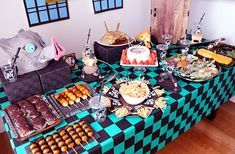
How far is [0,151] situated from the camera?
1.77 m

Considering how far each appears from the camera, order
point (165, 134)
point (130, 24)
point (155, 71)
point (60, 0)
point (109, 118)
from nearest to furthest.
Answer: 1. point (109, 118)
2. point (165, 134)
3. point (155, 71)
4. point (60, 0)
5. point (130, 24)

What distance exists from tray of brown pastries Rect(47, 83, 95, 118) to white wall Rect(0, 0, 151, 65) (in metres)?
0.65

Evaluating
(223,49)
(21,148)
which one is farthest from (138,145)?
(223,49)

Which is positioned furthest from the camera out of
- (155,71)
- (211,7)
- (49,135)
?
(211,7)

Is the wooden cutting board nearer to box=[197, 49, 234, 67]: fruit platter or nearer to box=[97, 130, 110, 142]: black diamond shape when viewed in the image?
box=[197, 49, 234, 67]: fruit platter

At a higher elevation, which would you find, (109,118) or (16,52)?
(16,52)

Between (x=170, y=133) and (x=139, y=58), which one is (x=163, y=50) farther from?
(x=170, y=133)

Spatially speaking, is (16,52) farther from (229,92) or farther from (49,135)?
(229,92)

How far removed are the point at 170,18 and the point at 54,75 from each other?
46.4 inches

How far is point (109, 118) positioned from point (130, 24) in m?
1.41

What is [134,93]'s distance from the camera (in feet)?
3.93

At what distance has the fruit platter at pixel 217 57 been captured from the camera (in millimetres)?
1600

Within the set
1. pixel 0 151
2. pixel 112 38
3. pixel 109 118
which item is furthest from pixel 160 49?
pixel 0 151

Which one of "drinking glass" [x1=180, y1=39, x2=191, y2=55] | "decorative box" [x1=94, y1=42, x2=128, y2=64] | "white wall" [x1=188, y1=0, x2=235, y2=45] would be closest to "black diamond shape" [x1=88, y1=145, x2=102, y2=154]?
"decorative box" [x1=94, y1=42, x2=128, y2=64]
